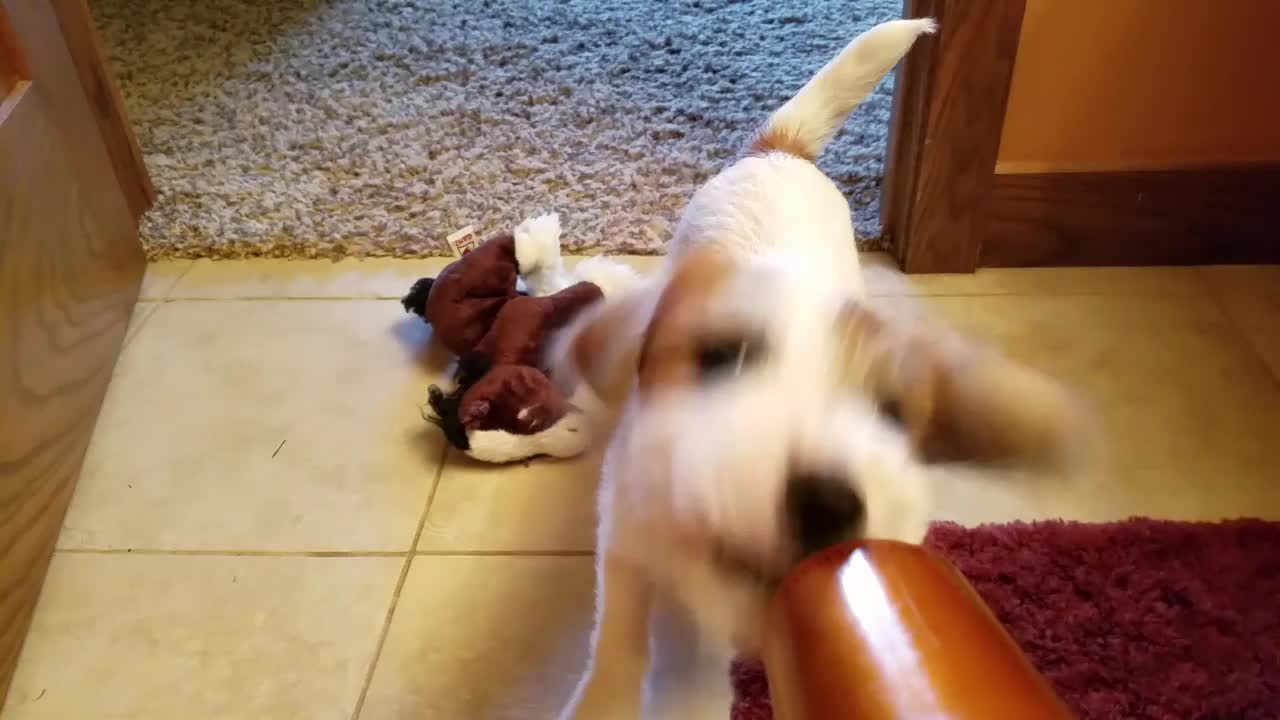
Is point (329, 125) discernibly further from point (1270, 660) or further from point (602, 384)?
point (1270, 660)

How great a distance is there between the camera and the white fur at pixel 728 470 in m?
0.68

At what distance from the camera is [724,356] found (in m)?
0.75

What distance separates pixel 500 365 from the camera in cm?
138

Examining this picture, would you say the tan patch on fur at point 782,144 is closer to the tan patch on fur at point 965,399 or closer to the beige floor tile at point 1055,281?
the beige floor tile at point 1055,281

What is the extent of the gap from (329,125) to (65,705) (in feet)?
4.34

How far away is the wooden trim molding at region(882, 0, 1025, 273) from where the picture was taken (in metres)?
1.48

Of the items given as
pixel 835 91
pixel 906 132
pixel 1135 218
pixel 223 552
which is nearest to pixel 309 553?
pixel 223 552

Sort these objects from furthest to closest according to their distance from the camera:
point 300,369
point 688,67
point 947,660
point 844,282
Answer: point 688,67 < point 300,369 < point 844,282 < point 947,660

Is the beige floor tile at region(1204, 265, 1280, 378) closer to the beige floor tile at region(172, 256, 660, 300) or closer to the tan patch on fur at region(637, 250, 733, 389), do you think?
the beige floor tile at region(172, 256, 660, 300)

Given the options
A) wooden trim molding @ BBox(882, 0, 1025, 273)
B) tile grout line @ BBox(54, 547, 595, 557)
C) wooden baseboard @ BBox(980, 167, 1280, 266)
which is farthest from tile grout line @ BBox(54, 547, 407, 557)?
wooden baseboard @ BBox(980, 167, 1280, 266)

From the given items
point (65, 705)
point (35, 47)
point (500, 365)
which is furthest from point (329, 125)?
point (65, 705)

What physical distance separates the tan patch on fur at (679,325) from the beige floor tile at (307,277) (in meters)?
0.86

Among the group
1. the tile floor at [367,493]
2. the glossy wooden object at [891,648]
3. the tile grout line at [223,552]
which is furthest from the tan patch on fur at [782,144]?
the glossy wooden object at [891,648]

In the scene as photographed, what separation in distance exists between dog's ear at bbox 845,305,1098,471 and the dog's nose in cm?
14
